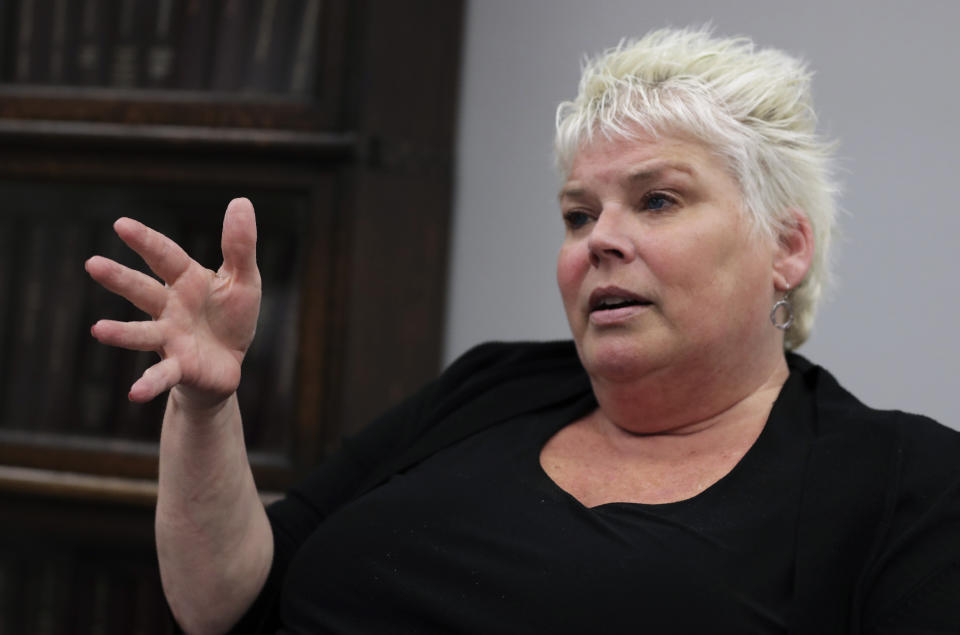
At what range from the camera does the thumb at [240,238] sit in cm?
93

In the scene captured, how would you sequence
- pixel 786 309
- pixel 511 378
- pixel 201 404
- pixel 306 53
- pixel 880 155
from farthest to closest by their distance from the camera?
pixel 306 53 < pixel 880 155 < pixel 511 378 < pixel 786 309 < pixel 201 404

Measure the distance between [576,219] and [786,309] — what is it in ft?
0.99

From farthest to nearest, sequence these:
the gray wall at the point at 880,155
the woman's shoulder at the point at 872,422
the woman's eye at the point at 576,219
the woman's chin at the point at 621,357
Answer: the gray wall at the point at 880,155 < the woman's eye at the point at 576,219 < the woman's chin at the point at 621,357 < the woman's shoulder at the point at 872,422

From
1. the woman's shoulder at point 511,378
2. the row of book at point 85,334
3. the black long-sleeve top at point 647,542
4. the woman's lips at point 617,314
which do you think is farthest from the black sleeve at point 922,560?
the row of book at point 85,334

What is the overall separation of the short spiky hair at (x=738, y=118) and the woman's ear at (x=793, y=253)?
0.01 meters

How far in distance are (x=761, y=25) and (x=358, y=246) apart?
0.82m

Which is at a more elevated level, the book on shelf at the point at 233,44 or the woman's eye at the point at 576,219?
the book on shelf at the point at 233,44

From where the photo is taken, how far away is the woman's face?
1.10 meters

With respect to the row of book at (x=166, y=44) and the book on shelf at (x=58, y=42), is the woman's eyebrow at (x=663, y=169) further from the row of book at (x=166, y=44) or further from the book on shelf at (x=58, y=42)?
the book on shelf at (x=58, y=42)

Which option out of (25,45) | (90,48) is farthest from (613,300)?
(25,45)

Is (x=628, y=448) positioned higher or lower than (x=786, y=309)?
lower

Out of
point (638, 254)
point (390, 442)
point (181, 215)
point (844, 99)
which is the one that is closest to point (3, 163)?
point (181, 215)

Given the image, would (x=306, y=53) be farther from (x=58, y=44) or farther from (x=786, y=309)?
(x=786, y=309)

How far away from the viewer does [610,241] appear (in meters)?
1.12
